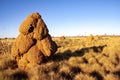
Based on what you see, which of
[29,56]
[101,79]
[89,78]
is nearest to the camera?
[89,78]

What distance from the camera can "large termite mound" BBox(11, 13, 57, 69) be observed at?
15891mm

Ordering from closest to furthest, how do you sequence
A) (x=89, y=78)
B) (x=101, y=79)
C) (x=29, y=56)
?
(x=89, y=78), (x=101, y=79), (x=29, y=56)

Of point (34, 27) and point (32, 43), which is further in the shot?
point (34, 27)

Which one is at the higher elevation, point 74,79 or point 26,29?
point 26,29

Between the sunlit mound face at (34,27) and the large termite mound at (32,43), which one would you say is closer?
the large termite mound at (32,43)

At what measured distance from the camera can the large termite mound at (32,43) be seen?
15.9 meters

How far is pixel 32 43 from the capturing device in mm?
16344

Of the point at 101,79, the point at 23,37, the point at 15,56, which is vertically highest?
the point at 23,37

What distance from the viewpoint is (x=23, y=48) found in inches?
637

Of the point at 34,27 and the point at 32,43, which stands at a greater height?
the point at 34,27

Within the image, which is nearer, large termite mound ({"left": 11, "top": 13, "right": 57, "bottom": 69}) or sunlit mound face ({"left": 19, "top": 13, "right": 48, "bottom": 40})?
large termite mound ({"left": 11, "top": 13, "right": 57, "bottom": 69})

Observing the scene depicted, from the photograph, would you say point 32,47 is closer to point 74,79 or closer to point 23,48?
point 23,48

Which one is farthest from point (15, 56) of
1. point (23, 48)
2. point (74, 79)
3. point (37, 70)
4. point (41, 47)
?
point (74, 79)

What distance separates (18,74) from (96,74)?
15.8ft
